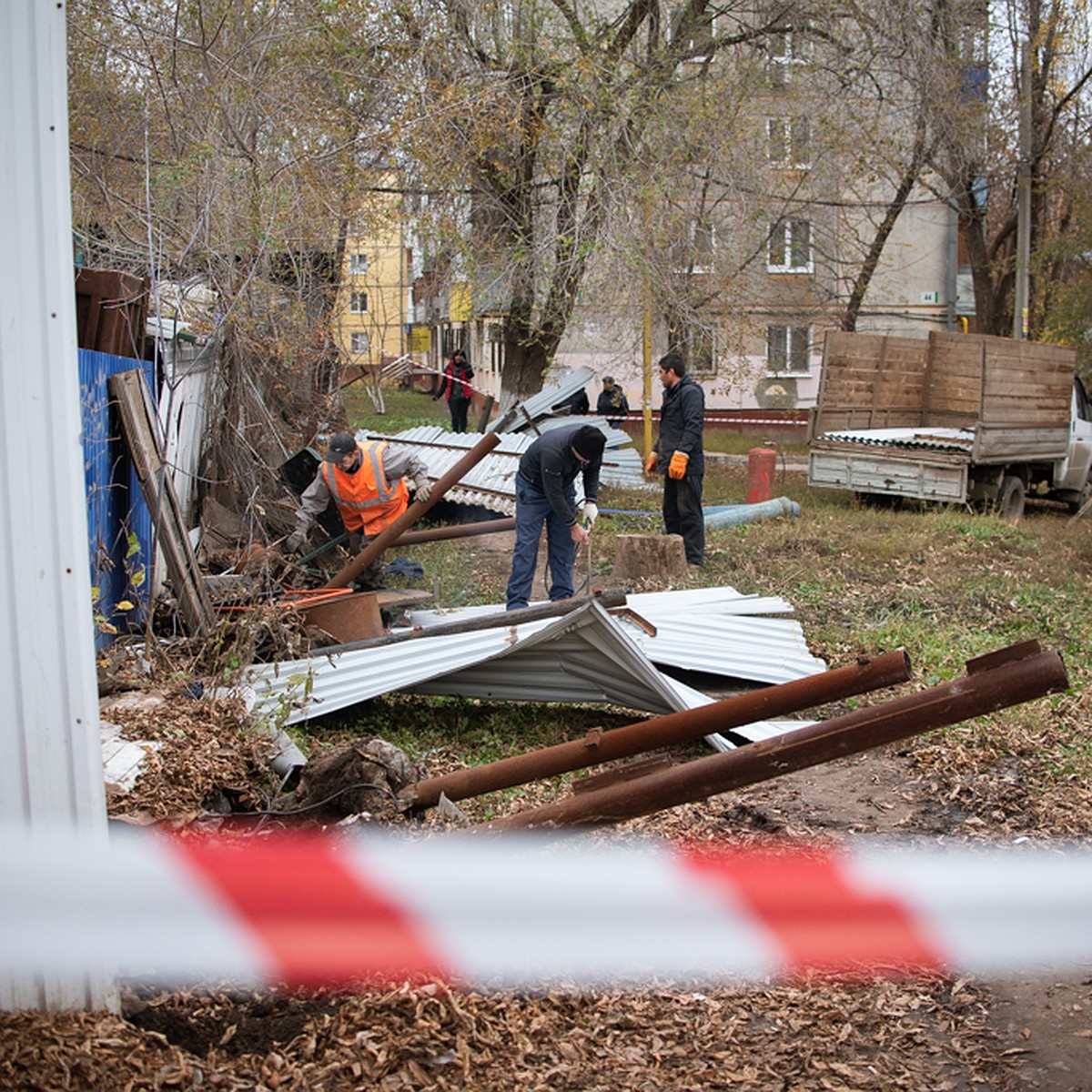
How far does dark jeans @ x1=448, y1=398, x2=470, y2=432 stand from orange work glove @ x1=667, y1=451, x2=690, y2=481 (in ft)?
44.9

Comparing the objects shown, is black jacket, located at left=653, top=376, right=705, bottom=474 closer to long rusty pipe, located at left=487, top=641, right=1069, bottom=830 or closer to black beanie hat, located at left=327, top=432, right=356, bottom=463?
black beanie hat, located at left=327, top=432, right=356, bottom=463

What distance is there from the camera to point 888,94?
18953 mm

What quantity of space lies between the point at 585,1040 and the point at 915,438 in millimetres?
12661

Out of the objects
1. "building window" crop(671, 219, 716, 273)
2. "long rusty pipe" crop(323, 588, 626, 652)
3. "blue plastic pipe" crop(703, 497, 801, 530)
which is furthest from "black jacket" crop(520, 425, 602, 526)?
"building window" crop(671, 219, 716, 273)

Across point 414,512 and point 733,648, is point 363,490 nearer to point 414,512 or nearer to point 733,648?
point 414,512

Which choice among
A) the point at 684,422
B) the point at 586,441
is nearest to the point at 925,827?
the point at 586,441

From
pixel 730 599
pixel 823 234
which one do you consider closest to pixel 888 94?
pixel 823 234

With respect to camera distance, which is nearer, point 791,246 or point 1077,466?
point 1077,466

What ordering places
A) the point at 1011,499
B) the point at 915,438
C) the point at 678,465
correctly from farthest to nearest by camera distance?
the point at 1011,499, the point at 915,438, the point at 678,465

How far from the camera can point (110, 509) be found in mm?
7227

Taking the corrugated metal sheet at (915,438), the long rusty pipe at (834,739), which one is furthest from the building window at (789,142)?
the long rusty pipe at (834,739)

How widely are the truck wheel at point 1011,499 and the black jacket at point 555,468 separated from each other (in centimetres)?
794

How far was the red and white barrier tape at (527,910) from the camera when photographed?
1928 mm

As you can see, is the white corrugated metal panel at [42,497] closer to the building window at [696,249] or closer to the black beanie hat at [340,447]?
the black beanie hat at [340,447]
